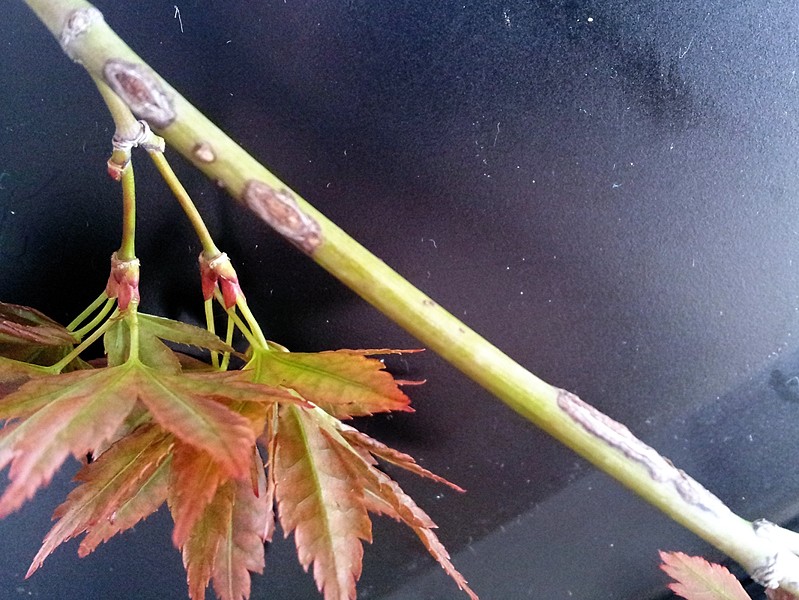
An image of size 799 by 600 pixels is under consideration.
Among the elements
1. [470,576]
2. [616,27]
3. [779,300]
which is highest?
[616,27]

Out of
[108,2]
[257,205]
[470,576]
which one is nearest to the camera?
[257,205]

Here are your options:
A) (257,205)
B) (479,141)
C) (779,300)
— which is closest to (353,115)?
(479,141)

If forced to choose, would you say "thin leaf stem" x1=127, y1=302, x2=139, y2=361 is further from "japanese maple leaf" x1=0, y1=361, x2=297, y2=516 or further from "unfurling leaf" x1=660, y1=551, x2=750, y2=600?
"unfurling leaf" x1=660, y1=551, x2=750, y2=600

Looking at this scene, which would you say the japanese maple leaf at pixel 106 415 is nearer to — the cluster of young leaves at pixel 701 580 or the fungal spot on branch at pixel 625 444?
the fungal spot on branch at pixel 625 444

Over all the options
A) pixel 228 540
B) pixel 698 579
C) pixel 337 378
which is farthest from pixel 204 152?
pixel 698 579

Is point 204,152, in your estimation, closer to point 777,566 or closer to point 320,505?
point 320,505

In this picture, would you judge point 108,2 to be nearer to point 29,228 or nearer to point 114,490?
point 29,228

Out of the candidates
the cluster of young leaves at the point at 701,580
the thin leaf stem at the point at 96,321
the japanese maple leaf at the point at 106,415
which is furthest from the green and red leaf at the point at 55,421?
the cluster of young leaves at the point at 701,580

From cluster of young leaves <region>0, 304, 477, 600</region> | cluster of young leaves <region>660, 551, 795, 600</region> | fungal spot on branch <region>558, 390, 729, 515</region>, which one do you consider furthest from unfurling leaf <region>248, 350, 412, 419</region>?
cluster of young leaves <region>660, 551, 795, 600</region>
